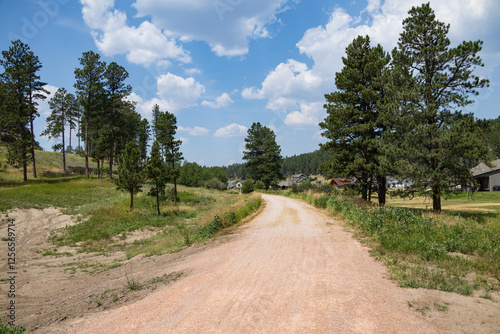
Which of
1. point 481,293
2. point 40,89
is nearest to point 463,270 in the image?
point 481,293

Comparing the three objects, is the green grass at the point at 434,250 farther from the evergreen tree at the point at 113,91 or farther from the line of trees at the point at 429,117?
the evergreen tree at the point at 113,91

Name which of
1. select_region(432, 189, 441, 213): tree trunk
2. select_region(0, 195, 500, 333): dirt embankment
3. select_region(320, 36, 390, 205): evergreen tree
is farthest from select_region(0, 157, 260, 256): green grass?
select_region(432, 189, 441, 213): tree trunk

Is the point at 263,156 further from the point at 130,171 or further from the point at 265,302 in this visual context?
the point at 265,302

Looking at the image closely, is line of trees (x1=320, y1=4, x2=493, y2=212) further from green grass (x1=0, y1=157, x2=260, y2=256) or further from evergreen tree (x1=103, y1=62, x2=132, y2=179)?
evergreen tree (x1=103, y1=62, x2=132, y2=179)

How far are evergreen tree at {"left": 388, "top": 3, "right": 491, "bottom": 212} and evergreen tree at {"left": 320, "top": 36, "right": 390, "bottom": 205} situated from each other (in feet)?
11.6

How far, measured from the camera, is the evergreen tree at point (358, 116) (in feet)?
68.0

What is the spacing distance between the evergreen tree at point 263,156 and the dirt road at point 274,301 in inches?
2353

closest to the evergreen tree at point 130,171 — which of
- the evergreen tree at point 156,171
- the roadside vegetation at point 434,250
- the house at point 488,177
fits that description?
the evergreen tree at point 156,171

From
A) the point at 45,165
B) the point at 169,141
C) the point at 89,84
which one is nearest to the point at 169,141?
the point at 169,141

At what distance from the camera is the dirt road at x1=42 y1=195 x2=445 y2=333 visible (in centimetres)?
426

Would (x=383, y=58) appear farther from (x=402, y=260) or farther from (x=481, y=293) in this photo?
(x=481, y=293)

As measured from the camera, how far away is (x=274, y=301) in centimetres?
509

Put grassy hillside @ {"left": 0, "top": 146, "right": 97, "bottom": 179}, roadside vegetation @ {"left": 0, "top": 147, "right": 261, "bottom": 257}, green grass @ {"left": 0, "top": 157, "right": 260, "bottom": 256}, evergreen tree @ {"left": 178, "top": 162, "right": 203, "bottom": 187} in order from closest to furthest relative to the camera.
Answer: roadside vegetation @ {"left": 0, "top": 147, "right": 261, "bottom": 257} → green grass @ {"left": 0, "top": 157, "right": 260, "bottom": 256} → grassy hillside @ {"left": 0, "top": 146, "right": 97, "bottom": 179} → evergreen tree @ {"left": 178, "top": 162, "right": 203, "bottom": 187}

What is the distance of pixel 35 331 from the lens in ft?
15.9
